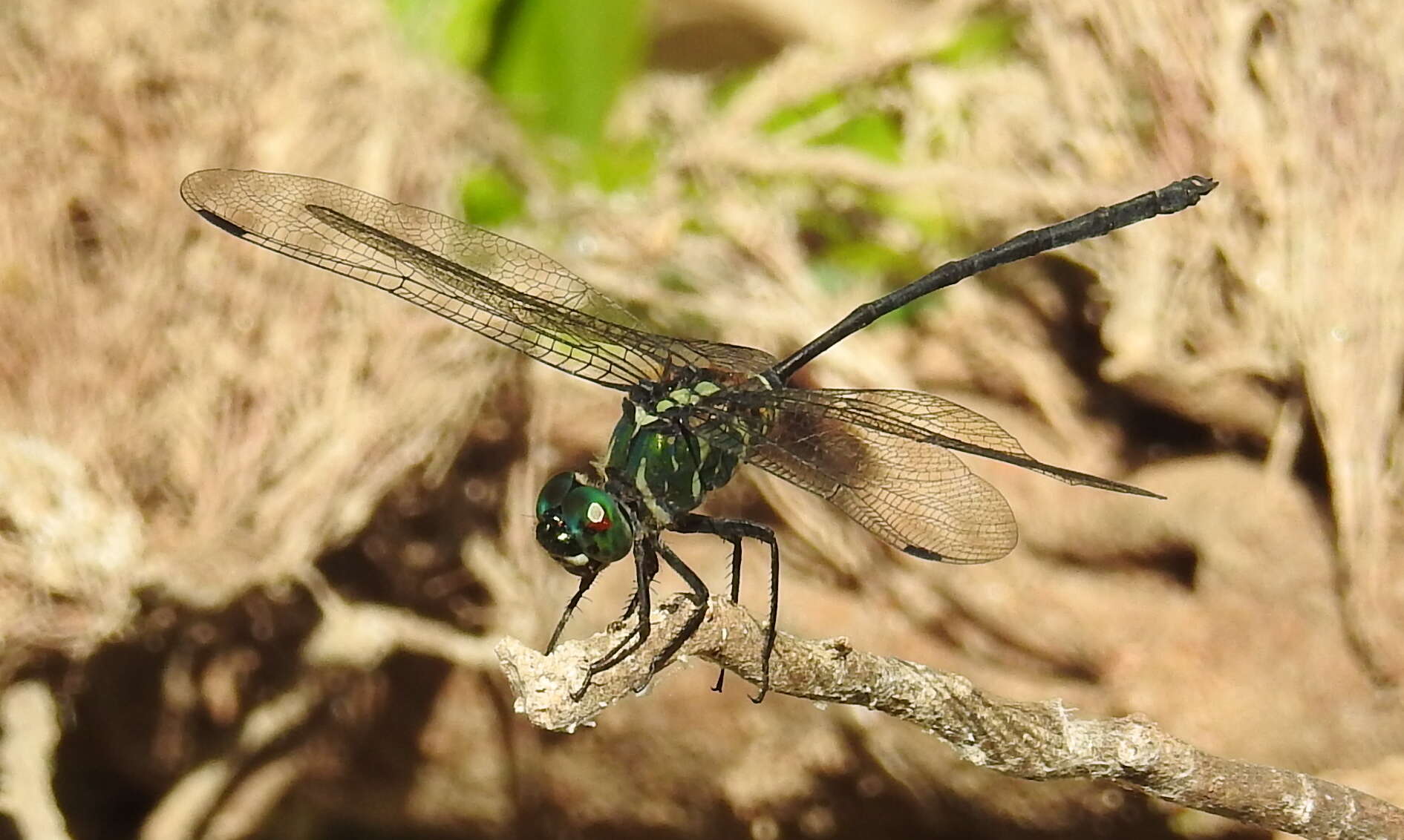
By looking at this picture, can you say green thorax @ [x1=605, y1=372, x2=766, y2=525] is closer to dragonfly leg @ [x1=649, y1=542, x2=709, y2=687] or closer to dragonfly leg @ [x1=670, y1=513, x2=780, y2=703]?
dragonfly leg @ [x1=670, y1=513, x2=780, y2=703]

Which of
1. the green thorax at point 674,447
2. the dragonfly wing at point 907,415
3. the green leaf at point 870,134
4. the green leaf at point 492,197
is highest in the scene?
the green leaf at point 870,134

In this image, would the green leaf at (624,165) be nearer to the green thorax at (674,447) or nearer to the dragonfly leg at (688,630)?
the green thorax at (674,447)

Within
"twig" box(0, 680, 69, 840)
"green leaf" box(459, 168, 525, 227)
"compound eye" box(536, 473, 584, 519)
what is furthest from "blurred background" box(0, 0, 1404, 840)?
"compound eye" box(536, 473, 584, 519)

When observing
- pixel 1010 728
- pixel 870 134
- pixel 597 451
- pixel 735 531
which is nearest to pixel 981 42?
pixel 870 134

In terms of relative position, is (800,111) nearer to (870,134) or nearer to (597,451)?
(870,134)

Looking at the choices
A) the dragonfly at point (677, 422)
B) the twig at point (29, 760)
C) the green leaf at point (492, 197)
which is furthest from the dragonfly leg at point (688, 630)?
the green leaf at point (492, 197)
